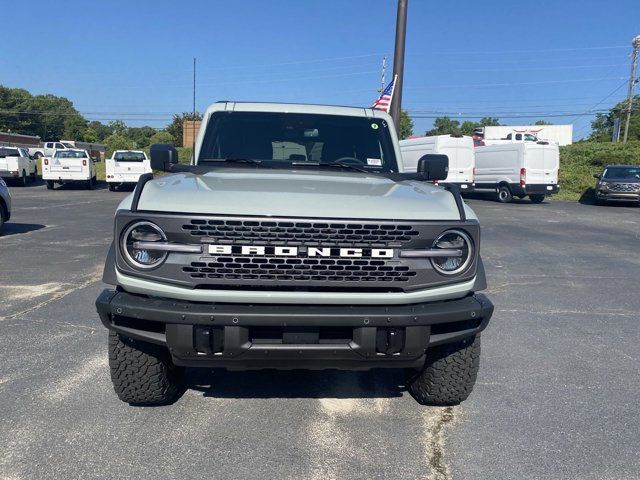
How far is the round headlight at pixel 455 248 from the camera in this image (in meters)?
3.15

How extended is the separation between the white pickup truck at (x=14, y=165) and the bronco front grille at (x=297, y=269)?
1051 inches

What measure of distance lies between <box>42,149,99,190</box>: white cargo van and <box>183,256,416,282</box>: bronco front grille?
81.1 feet

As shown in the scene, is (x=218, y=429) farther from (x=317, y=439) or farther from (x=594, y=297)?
(x=594, y=297)

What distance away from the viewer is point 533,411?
12.4 ft

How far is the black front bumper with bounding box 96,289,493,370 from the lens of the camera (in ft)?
9.56

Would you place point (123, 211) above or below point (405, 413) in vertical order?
above

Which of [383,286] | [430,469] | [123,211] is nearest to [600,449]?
[430,469]

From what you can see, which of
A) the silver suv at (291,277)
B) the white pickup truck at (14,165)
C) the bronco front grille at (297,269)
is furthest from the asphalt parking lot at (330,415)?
the white pickup truck at (14,165)

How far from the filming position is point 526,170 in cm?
2389

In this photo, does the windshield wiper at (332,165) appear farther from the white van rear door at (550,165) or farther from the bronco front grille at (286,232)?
the white van rear door at (550,165)

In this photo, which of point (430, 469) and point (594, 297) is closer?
point (430, 469)

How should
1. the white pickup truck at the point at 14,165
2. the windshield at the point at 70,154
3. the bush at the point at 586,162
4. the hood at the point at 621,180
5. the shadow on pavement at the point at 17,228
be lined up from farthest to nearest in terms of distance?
the bush at the point at 586,162
the white pickup truck at the point at 14,165
the windshield at the point at 70,154
the hood at the point at 621,180
the shadow on pavement at the point at 17,228

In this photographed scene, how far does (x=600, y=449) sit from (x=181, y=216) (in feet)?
8.57

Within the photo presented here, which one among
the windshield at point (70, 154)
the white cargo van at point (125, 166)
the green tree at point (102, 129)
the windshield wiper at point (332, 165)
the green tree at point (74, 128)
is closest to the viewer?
the windshield wiper at point (332, 165)
